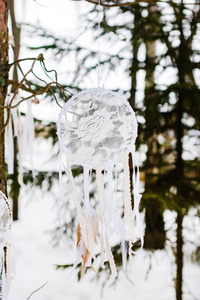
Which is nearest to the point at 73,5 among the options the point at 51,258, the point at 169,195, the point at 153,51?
the point at 153,51

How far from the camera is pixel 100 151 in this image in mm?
1156

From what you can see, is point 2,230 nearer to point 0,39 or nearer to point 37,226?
point 0,39

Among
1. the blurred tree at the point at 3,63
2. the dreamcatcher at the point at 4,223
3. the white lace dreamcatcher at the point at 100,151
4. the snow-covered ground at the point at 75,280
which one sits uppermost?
the blurred tree at the point at 3,63

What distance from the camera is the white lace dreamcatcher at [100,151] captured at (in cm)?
111

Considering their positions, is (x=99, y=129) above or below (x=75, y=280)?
Result: above

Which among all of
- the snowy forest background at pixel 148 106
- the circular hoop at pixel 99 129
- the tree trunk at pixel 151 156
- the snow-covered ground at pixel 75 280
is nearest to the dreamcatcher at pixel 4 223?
the circular hoop at pixel 99 129

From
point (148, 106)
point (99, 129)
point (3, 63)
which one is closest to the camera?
point (99, 129)

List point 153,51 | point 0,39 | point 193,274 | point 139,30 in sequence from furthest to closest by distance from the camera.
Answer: point 153,51, point 193,274, point 139,30, point 0,39

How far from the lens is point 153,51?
15.0ft

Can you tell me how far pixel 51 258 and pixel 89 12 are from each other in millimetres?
2959

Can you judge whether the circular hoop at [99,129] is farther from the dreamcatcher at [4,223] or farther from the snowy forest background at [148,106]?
the snowy forest background at [148,106]

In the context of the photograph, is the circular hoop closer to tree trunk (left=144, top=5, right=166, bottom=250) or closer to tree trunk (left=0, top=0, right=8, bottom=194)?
tree trunk (left=0, top=0, right=8, bottom=194)

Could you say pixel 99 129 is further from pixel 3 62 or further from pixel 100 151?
pixel 3 62

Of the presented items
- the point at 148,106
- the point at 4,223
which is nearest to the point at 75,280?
the point at 148,106
